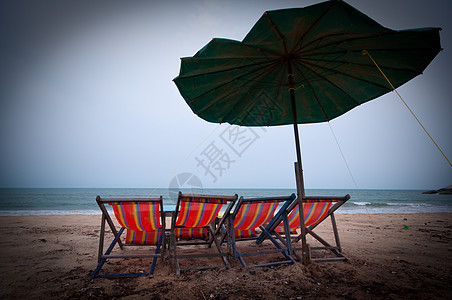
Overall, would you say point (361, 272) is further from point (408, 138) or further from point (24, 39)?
point (24, 39)

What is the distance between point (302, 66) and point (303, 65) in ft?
0.26

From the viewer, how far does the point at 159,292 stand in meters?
1.76

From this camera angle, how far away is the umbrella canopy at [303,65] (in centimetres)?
200

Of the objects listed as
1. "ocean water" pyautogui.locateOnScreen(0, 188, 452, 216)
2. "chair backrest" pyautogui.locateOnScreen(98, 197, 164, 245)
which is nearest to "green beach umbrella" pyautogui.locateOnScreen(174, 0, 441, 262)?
"chair backrest" pyautogui.locateOnScreen(98, 197, 164, 245)

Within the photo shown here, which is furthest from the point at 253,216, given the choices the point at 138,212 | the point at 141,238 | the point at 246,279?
the point at 141,238

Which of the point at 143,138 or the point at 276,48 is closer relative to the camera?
the point at 276,48

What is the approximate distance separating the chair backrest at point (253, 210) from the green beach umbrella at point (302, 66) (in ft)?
1.29

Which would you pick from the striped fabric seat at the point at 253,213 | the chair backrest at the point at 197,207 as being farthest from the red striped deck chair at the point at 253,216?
the chair backrest at the point at 197,207

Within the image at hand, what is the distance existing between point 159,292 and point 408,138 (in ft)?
101

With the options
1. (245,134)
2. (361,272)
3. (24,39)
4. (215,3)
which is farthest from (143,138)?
(361,272)

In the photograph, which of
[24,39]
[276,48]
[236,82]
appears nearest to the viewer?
[276,48]

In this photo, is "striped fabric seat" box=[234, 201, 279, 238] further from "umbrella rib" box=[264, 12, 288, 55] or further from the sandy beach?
"umbrella rib" box=[264, 12, 288, 55]

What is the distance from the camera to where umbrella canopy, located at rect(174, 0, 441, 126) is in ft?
6.55

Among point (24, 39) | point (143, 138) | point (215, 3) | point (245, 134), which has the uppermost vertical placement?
point (215, 3)
